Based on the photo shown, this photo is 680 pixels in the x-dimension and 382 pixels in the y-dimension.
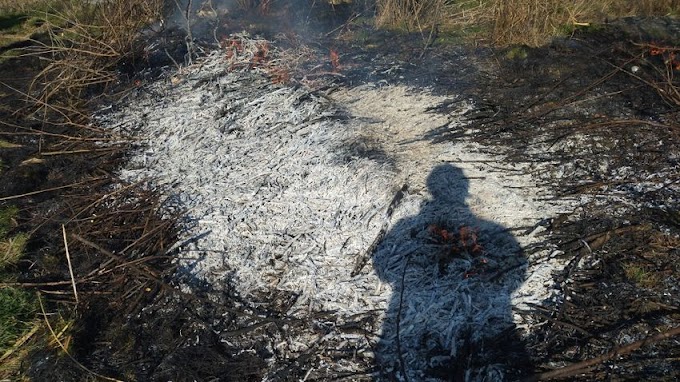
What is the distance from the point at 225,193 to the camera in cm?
573

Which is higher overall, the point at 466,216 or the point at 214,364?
the point at 466,216

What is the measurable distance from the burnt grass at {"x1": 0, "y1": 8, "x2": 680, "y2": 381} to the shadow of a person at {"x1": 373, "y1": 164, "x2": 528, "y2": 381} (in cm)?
24

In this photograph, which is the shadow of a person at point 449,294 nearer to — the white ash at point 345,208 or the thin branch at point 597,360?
the white ash at point 345,208

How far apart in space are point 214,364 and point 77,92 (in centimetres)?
564

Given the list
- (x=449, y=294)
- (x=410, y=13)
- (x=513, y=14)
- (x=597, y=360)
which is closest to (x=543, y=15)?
(x=513, y=14)

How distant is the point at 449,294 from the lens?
4.23m

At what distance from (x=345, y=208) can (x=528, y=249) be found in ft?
5.43

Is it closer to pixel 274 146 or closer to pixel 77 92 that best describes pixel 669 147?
pixel 274 146

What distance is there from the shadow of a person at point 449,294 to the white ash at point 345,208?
11 millimetres

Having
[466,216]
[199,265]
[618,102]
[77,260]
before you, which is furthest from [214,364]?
[618,102]

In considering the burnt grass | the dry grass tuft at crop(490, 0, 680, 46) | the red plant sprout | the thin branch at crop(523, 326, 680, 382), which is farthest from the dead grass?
the thin branch at crop(523, 326, 680, 382)

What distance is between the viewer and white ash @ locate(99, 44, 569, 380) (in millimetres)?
4121

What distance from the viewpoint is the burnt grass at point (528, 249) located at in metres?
3.96

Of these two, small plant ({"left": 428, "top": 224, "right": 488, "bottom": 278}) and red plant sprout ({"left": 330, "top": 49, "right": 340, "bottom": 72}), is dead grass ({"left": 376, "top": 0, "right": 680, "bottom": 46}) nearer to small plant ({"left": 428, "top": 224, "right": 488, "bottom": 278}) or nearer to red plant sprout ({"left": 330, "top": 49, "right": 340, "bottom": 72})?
red plant sprout ({"left": 330, "top": 49, "right": 340, "bottom": 72})
